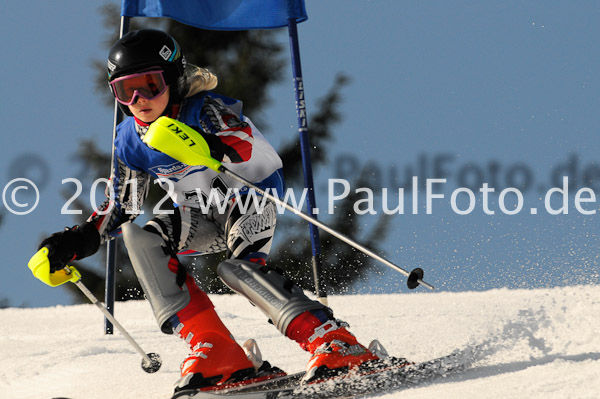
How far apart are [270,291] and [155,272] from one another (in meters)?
0.48

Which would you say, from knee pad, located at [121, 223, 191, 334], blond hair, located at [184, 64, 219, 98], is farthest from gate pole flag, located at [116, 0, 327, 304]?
knee pad, located at [121, 223, 191, 334]

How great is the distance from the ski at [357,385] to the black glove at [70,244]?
31.5 inches

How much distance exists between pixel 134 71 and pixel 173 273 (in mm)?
827

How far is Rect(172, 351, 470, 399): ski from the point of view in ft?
8.46

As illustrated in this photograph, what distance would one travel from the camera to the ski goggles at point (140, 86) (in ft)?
9.59

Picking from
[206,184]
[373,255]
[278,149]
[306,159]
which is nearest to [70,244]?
[206,184]

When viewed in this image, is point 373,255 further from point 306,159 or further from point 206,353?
point 306,159

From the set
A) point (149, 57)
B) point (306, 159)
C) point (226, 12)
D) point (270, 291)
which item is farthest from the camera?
A: point (226, 12)

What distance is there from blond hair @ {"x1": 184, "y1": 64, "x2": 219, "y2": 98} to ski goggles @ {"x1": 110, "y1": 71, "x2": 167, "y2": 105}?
0.11 meters

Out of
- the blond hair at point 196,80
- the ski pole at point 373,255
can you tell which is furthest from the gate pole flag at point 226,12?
the ski pole at point 373,255

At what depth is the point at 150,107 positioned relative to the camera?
297 centimetres

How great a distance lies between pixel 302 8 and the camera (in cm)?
473

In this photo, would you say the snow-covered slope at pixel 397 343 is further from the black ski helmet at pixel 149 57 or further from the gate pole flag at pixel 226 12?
the gate pole flag at pixel 226 12

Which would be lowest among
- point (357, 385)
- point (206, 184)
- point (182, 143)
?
point (357, 385)
